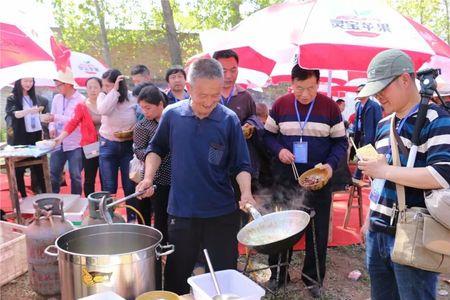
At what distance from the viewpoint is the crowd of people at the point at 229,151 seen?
1844mm

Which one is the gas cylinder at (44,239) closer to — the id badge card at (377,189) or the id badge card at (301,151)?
the id badge card at (301,151)

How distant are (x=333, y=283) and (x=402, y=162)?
2.21m

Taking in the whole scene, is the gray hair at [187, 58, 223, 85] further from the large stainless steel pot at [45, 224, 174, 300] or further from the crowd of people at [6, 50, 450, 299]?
the large stainless steel pot at [45, 224, 174, 300]

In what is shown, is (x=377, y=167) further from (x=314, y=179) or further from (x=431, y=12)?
(x=431, y=12)

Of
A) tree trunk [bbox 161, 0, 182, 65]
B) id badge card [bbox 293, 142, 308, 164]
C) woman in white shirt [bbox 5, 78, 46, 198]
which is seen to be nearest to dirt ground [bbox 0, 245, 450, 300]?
id badge card [bbox 293, 142, 308, 164]

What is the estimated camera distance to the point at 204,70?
6.72 ft

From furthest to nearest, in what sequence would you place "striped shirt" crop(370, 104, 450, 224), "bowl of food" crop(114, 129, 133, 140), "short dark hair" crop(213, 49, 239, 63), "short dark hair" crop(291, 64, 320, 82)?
"bowl of food" crop(114, 129, 133, 140)
"short dark hair" crop(213, 49, 239, 63)
"short dark hair" crop(291, 64, 320, 82)
"striped shirt" crop(370, 104, 450, 224)

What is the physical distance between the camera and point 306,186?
3.01 m

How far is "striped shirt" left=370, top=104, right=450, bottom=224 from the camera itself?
167 centimetres

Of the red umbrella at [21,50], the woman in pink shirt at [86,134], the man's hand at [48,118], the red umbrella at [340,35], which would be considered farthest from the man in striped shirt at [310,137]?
the man's hand at [48,118]

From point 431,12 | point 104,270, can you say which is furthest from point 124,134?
point 431,12

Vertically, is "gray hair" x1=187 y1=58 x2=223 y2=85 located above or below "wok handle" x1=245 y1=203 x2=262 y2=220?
above

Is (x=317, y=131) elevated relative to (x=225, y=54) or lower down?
lower down

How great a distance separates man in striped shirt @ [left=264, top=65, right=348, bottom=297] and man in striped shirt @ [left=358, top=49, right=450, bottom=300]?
41.1 inches
